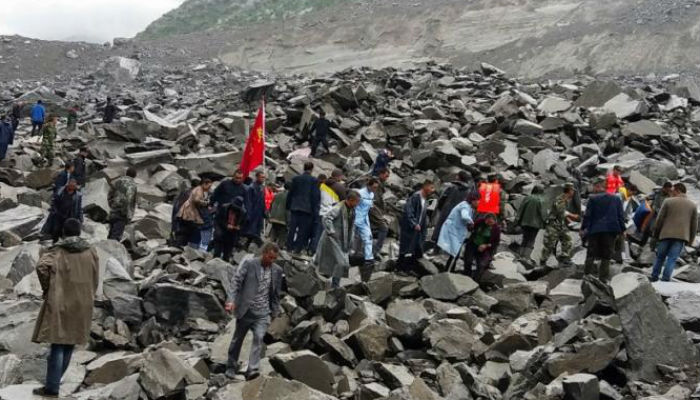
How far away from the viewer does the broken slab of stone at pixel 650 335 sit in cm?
646

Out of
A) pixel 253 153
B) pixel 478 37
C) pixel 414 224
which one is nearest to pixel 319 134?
pixel 253 153

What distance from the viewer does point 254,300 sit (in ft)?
22.0

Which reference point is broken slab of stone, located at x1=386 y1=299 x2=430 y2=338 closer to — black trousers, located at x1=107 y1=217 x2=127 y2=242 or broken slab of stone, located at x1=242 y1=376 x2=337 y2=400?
broken slab of stone, located at x1=242 y1=376 x2=337 y2=400

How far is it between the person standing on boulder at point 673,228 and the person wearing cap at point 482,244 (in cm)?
210

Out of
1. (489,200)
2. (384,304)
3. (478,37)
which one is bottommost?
(384,304)

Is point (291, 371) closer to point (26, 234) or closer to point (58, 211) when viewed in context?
point (58, 211)

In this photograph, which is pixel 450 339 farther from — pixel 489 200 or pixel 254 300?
pixel 489 200

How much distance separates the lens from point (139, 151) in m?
18.2

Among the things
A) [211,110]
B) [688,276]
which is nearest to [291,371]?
[688,276]

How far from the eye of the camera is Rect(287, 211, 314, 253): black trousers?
10828 mm

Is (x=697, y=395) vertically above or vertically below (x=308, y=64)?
below

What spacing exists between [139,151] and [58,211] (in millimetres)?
8118

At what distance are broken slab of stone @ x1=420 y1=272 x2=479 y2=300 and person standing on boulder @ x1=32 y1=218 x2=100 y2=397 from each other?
469 cm

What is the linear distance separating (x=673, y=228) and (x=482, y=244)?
97.6 inches
